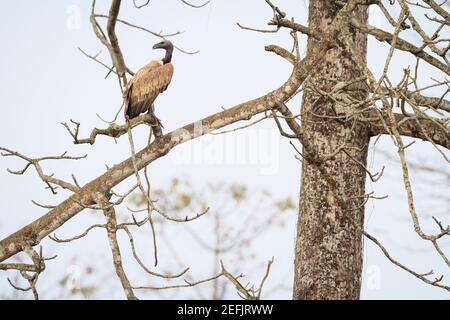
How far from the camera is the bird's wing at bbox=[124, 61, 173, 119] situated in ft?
22.8

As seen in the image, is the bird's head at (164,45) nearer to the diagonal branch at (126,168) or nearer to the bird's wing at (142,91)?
the bird's wing at (142,91)

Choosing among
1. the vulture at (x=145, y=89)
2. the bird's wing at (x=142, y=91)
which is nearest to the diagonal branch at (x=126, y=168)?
the vulture at (x=145, y=89)

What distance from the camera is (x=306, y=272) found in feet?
20.8

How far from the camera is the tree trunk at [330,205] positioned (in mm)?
6277

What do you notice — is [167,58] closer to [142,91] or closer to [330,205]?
[142,91]

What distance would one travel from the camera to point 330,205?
6.34 metres

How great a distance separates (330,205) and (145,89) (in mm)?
2115

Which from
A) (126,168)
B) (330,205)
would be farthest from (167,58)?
(330,205)

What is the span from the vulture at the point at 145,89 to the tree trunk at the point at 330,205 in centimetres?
149

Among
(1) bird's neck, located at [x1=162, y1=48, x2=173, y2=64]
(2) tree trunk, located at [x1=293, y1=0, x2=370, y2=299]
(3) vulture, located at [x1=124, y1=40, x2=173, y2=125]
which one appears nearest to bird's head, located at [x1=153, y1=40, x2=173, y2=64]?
(1) bird's neck, located at [x1=162, y1=48, x2=173, y2=64]
